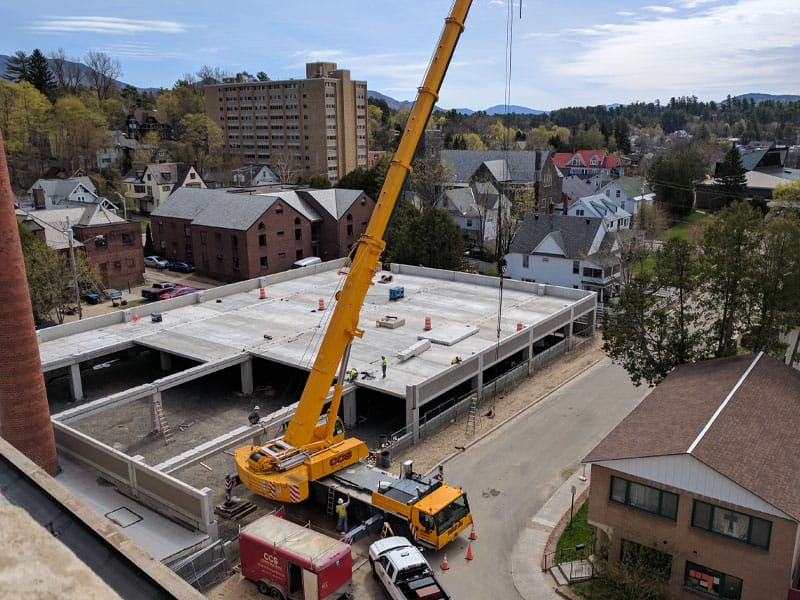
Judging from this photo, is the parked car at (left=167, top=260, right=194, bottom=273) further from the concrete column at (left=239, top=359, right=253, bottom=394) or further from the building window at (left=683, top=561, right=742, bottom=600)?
the building window at (left=683, top=561, right=742, bottom=600)

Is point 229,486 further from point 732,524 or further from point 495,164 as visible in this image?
point 495,164

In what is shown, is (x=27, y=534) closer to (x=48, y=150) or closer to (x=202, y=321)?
(x=202, y=321)

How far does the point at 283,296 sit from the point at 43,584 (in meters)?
42.2

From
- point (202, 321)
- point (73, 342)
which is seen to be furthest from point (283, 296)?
point (73, 342)

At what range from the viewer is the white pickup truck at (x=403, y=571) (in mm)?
17516

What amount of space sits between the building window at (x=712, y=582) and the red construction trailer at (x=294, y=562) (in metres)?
9.68

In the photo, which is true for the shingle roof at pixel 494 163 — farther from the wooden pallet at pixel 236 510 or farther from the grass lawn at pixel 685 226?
the wooden pallet at pixel 236 510

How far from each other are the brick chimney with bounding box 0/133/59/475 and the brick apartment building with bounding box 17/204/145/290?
3375 centimetres

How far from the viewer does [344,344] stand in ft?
72.0

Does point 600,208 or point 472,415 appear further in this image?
point 600,208

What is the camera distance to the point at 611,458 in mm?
18922

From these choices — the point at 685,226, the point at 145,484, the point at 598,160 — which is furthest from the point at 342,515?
the point at 598,160

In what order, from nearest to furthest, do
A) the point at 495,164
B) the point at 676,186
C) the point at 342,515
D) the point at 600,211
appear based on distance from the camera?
the point at 342,515, the point at 600,211, the point at 676,186, the point at 495,164

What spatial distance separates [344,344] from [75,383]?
1853 centimetres
